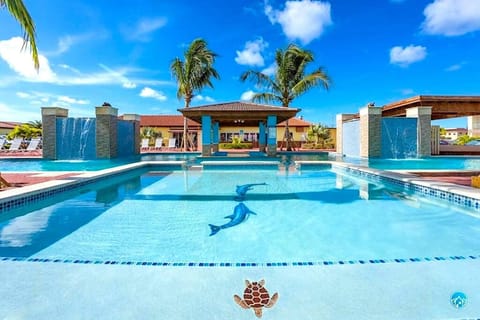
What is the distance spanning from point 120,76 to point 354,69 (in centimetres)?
2285

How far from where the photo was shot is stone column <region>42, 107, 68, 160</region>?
1838 cm

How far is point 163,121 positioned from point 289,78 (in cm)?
1845

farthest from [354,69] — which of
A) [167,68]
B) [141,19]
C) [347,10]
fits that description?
[141,19]

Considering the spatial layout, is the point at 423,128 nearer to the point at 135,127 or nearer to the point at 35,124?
the point at 135,127

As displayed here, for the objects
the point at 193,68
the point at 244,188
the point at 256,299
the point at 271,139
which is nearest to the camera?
the point at 256,299

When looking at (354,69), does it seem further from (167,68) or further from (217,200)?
(217,200)

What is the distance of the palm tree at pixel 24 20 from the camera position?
6.26m

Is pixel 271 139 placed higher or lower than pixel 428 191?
higher

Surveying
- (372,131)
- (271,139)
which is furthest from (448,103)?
(271,139)

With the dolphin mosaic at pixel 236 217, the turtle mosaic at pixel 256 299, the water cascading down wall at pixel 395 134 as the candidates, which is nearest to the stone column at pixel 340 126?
the water cascading down wall at pixel 395 134

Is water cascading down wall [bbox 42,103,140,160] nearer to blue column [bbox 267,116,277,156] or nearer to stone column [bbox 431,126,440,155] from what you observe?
blue column [bbox 267,116,277,156]

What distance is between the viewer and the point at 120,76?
2703 cm

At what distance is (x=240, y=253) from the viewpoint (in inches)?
156

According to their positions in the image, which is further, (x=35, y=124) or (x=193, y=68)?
(x=35, y=124)
